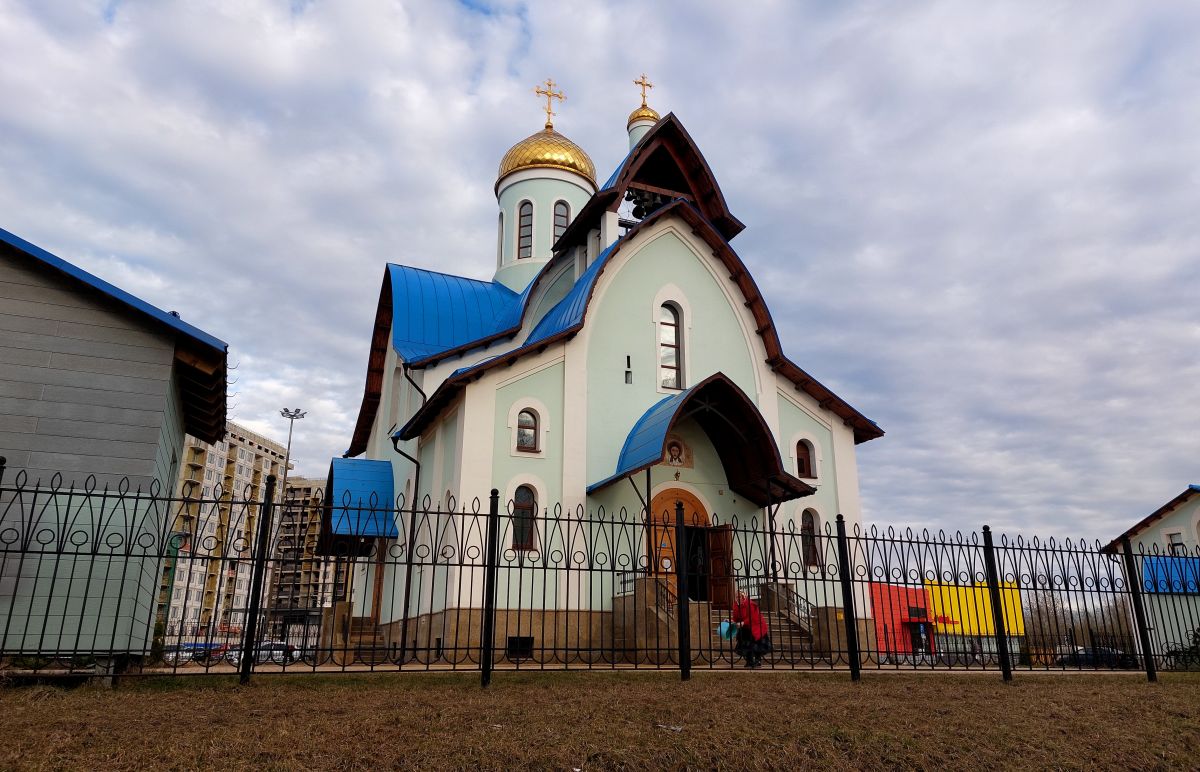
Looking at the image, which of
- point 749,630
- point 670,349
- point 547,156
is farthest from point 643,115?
point 749,630

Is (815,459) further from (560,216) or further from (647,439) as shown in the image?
(560,216)

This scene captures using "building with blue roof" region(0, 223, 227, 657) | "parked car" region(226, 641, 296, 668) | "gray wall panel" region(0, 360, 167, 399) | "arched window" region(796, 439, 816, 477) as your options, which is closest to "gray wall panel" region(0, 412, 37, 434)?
"building with blue roof" region(0, 223, 227, 657)

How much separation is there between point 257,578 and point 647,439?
9.03 metres

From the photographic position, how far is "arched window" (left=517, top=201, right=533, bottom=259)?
90.3 ft

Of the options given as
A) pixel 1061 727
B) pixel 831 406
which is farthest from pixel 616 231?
pixel 1061 727

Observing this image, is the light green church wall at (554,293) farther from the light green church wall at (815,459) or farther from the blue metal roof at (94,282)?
the blue metal roof at (94,282)

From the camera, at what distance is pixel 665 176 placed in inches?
829

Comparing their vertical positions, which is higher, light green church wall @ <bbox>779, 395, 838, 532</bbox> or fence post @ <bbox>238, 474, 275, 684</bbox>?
light green church wall @ <bbox>779, 395, 838, 532</bbox>

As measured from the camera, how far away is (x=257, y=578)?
773 cm

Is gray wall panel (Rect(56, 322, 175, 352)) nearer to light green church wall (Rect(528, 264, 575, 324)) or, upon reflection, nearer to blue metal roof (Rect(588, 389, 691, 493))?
blue metal roof (Rect(588, 389, 691, 493))

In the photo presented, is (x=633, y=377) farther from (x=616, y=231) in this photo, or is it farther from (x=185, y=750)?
(x=185, y=750)

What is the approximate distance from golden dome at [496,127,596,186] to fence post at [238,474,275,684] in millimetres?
21578

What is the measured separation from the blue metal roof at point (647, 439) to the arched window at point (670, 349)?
118 centimetres

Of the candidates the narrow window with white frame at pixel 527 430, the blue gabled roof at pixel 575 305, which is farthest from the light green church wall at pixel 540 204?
the narrow window with white frame at pixel 527 430
